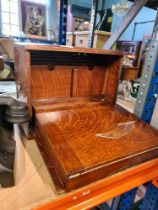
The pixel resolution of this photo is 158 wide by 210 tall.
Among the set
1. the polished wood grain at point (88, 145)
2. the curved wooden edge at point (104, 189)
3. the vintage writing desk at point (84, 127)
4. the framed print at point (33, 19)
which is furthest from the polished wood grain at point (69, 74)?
the framed print at point (33, 19)

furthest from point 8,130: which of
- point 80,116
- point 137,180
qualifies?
point 137,180

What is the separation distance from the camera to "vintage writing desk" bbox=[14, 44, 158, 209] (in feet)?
1.08

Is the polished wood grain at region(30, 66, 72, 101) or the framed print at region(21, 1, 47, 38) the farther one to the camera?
the framed print at region(21, 1, 47, 38)

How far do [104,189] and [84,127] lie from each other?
16 cm

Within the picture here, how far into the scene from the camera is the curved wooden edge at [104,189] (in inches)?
12.2

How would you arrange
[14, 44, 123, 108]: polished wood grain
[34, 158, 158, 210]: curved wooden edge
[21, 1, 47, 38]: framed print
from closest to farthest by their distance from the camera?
A: [34, 158, 158, 210]: curved wooden edge
[14, 44, 123, 108]: polished wood grain
[21, 1, 47, 38]: framed print

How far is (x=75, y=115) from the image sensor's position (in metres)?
0.53

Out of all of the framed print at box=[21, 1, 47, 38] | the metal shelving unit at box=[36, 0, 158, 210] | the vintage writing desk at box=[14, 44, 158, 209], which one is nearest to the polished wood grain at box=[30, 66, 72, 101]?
the vintage writing desk at box=[14, 44, 158, 209]

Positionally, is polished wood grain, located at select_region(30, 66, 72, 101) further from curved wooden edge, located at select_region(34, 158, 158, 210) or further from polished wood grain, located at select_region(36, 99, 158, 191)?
curved wooden edge, located at select_region(34, 158, 158, 210)

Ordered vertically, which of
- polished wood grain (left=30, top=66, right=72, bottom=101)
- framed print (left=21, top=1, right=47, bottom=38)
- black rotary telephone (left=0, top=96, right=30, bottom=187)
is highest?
framed print (left=21, top=1, right=47, bottom=38)

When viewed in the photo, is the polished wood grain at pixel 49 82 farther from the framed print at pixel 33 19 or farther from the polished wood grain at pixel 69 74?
the framed print at pixel 33 19

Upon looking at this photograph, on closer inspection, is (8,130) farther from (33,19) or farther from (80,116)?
(33,19)

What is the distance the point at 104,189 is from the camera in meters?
0.35

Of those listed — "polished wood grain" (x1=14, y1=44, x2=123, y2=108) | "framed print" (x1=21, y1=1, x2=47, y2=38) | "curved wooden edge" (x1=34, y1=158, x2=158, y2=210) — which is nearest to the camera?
"curved wooden edge" (x1=34, y1=158, x2=158, y2=210)
